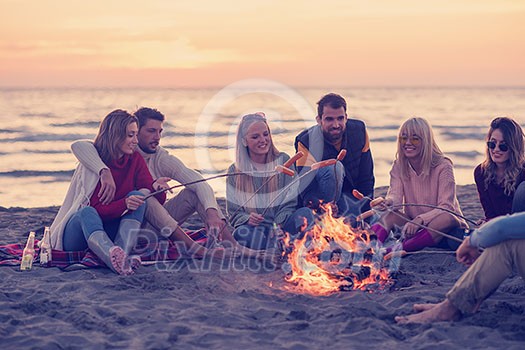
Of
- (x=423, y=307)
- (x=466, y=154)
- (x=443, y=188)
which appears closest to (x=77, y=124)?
(x=466, y=154)

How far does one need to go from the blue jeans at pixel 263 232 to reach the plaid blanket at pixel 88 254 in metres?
0.46

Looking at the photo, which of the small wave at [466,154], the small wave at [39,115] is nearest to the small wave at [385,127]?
the small wave at [466,154]

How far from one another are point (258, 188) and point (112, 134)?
148 centimetres

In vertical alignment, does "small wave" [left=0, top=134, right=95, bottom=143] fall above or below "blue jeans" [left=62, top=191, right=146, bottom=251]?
above

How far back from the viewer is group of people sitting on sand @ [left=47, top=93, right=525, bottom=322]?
666 centimetres

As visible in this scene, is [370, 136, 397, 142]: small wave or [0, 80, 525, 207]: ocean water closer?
[0, 80, 525, 207]: ocean water

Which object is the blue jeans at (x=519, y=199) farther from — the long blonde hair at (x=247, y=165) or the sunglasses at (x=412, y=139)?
the long blonde hair at (x=247, y=165)

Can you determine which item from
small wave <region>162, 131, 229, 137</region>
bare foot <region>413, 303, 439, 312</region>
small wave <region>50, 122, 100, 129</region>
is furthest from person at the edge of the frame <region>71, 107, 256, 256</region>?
small wave <region>50, 122, 100, 129</region>

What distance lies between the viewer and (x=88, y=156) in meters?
6.78

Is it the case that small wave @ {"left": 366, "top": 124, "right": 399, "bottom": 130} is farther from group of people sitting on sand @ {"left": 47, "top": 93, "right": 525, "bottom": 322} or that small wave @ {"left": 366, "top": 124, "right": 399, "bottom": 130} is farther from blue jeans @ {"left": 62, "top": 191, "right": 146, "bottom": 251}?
blue jeans @ {"left": 62, "top": 191, "right": 146, "bottom": 251}

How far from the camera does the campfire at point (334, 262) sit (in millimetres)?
5984

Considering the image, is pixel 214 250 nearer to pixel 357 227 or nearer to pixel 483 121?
pixel 357 227

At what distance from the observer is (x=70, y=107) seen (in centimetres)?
4125

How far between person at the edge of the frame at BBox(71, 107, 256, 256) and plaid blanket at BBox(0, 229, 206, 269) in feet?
0.53
